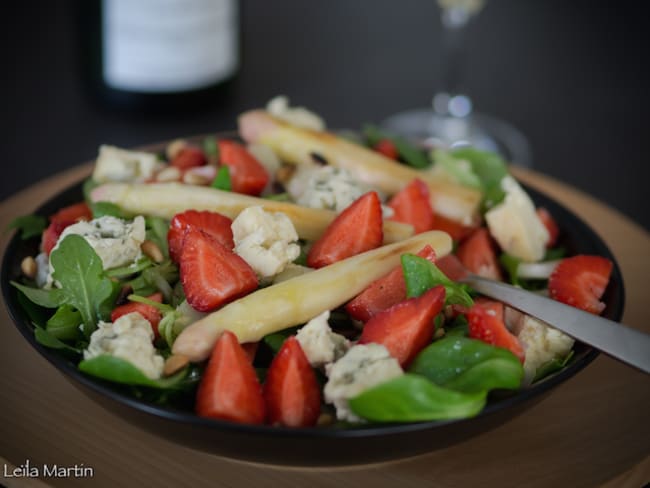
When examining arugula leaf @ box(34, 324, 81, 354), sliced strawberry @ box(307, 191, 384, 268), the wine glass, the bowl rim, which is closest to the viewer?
the bowl rim

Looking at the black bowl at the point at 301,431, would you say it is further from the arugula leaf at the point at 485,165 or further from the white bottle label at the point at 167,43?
the white bottle label at the point at 167,43

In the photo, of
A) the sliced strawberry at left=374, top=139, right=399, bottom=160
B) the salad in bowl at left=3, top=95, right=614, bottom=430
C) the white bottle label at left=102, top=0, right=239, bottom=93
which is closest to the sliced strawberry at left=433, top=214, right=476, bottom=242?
the salad in bowl at left=3, top=95, right=614, bottom=430

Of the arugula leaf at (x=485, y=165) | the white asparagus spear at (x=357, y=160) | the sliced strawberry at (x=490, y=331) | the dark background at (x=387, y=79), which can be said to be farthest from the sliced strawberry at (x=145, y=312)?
the dark background at (x=387, y=79)

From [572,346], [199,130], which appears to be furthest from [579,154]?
[572,346]

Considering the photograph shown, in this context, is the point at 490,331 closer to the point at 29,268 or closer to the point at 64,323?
the point at 64,323

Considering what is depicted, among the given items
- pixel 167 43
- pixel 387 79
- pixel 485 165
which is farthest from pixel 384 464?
pixel 387 79

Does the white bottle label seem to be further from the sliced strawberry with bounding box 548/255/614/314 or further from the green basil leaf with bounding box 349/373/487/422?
the green basil leaf with bounding box 349/373/487/422
